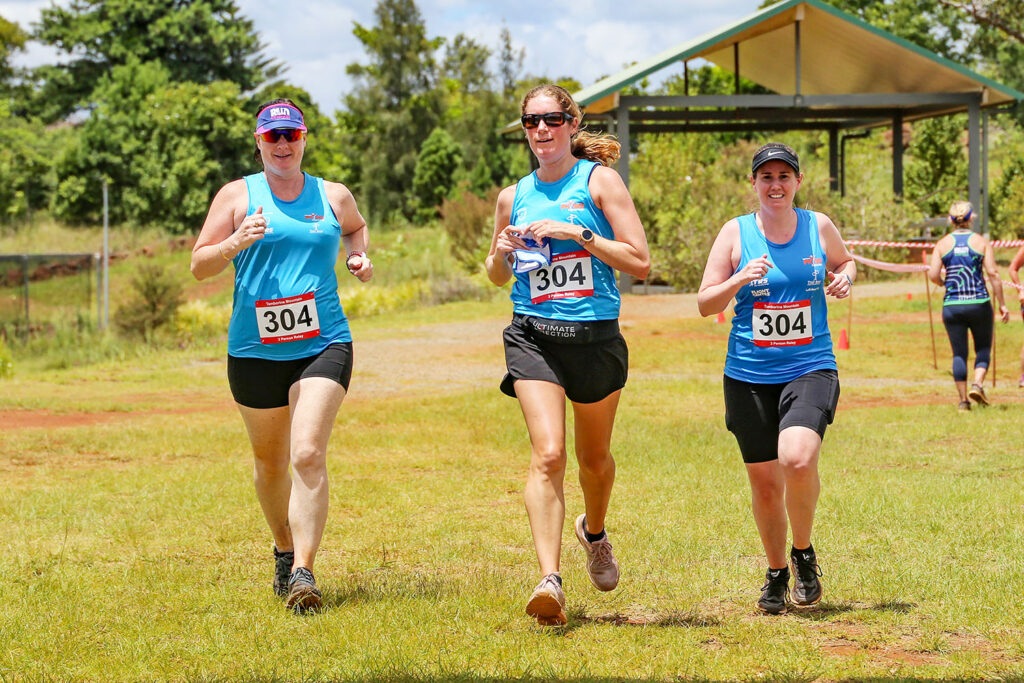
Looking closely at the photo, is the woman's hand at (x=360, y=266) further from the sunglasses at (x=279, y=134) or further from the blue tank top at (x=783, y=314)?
the blue tank top at (x=783, y=314)

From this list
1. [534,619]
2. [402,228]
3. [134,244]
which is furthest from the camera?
[402,228]

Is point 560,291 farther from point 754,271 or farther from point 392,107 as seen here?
point 392,107

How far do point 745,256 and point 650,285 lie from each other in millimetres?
21940

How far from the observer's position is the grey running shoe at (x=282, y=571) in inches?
217

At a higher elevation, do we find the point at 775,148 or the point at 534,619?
the point at 775,148


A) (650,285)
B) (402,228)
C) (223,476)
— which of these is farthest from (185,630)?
(402,228)

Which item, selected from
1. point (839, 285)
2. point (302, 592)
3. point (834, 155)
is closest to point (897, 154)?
point (834, 155)

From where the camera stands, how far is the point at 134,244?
45.5 meters

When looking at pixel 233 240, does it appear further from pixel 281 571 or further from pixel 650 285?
pixel 650 285

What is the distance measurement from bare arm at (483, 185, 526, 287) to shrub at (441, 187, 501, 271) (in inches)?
961

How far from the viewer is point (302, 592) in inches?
196

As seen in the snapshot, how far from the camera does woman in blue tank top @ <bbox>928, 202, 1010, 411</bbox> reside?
36.8 feet

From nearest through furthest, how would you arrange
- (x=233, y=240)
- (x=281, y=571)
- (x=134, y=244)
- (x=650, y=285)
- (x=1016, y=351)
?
1. (x=233, y=240)
2. (x=281, y=571)
3. (x=1016, y=351)
4. (x=650, y=285)
5. (x=134, y=244)

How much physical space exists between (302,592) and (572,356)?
151 centimetres
